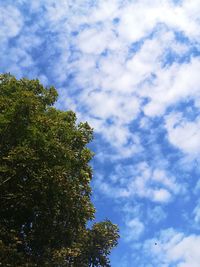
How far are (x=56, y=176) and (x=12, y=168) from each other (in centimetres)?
260

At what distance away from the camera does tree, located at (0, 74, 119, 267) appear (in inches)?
949

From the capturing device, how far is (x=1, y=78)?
31.6m

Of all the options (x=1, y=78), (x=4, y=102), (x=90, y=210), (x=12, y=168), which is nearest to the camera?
(x=12, y=168)

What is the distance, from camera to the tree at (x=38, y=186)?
2411 cm

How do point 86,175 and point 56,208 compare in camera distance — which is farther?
point 86,175

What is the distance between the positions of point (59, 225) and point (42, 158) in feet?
16.8

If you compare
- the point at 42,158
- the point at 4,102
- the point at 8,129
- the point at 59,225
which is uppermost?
the point at 4,102

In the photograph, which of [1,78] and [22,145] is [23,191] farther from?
[1,78]

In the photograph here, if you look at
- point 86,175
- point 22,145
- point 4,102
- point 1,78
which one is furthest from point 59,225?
point 1,78

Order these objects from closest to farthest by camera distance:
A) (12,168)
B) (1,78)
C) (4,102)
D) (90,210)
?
(12,168)
(4,102)
(90,210)
(1,78)

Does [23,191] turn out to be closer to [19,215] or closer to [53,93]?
[19,215]

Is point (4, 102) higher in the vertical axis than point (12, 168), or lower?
higher

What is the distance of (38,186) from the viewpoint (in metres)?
24.3

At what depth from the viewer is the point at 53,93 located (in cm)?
3234
